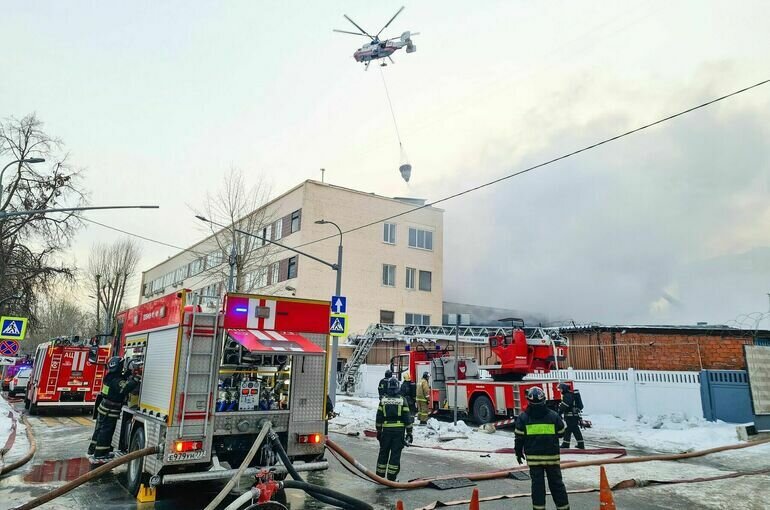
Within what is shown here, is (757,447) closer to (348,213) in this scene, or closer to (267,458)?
(267,458)

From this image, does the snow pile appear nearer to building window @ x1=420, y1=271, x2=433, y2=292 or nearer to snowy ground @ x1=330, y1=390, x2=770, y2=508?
snowy ground @ x1=330, y1=390, x2=770, y2=508

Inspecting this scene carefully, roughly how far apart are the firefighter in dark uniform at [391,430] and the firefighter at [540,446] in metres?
2.28

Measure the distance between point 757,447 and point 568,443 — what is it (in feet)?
13.9

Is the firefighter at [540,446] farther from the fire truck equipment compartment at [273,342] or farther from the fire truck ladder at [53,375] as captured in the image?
the fire truck ladder at [53,375]

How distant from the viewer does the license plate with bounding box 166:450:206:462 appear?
6102mm

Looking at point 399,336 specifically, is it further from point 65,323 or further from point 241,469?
point 65,323

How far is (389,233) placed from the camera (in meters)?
37.0

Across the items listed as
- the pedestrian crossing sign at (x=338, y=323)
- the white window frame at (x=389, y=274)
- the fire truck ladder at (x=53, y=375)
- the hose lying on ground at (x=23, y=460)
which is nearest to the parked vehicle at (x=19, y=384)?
the fire truck ladder at (x=53, y=375)

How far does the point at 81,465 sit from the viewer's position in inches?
364

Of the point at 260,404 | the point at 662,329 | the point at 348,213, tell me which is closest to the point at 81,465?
the point at 260,404

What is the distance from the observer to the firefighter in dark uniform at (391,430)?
802 centimetres

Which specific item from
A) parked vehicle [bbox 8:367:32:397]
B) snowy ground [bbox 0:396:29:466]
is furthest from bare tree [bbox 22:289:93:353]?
snowy ground [bbox 0:396:29:466]

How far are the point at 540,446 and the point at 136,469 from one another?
5.40 m

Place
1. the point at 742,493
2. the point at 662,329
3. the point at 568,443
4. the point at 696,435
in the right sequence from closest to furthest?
the point at 742,493 → the point at 568,443 → the point at 696,435 → the point at 662,329
